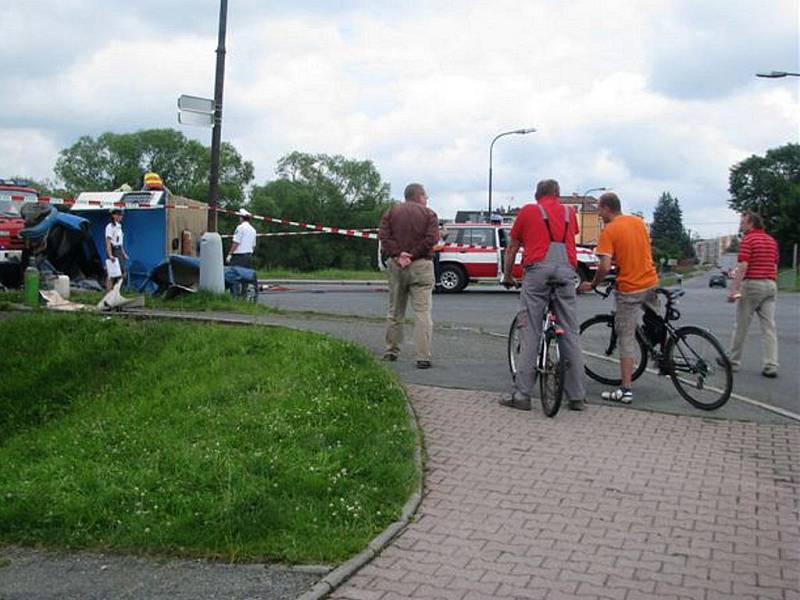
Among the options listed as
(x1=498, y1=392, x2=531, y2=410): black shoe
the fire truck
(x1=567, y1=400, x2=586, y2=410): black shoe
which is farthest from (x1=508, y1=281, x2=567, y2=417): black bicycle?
the fire truck

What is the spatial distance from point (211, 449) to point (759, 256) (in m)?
6.64

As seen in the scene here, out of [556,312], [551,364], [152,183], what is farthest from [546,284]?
[152,183]

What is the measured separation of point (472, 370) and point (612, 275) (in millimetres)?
1748

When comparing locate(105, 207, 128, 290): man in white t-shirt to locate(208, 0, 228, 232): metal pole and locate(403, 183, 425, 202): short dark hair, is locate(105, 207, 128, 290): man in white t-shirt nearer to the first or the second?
locate(208, 0, 228, 232): metal pole

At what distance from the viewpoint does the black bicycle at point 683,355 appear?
8094mm

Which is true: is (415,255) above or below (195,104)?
below

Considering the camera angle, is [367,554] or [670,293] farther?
[670,293]

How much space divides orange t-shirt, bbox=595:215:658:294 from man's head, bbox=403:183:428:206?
83.5 inches

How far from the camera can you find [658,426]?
757 centimetres

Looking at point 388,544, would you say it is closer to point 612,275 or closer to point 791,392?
point 612,275

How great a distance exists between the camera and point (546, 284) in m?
7.85

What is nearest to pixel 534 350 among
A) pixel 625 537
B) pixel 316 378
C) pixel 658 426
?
pixel 658 426

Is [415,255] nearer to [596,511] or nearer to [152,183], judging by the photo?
[596,511]

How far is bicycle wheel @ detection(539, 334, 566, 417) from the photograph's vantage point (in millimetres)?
7574
